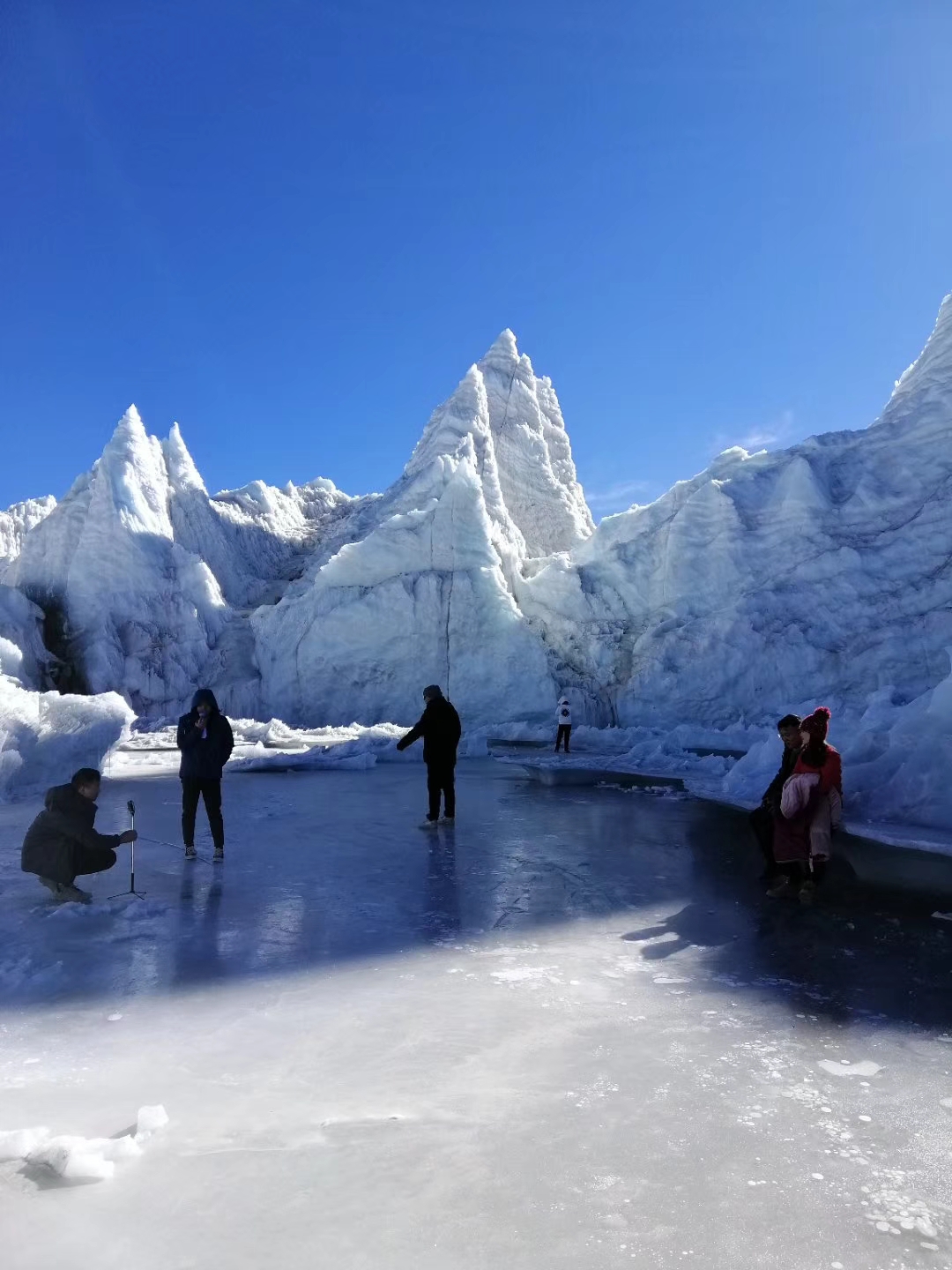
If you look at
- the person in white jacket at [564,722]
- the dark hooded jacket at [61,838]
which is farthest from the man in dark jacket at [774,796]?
the person in white jacket at [564,722]

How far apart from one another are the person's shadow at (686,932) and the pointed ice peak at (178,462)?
34.2 metres

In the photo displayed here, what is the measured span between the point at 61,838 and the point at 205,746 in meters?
1.32

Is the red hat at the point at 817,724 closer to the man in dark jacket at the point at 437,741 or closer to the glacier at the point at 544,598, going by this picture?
the man in dark jacket at the point at 437,741

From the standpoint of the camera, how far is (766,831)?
566cm

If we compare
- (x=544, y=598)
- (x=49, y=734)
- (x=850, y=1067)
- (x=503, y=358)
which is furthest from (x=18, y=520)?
(x=850, y=1067)

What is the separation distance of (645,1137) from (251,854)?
4843 millimetres

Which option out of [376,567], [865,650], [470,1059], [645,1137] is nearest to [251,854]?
[470,1059]

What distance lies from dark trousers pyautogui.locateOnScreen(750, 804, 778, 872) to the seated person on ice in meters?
0.31

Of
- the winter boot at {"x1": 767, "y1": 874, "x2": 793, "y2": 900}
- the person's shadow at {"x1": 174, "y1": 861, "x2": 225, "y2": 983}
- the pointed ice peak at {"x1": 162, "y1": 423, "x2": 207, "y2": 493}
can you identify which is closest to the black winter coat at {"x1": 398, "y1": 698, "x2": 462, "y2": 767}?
the person's shadow at {"x1": 174, "y1": 861, "x2": 225, "y2": 983}

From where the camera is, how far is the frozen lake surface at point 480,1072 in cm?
195

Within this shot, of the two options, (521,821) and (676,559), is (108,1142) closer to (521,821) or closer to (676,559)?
(521,821)

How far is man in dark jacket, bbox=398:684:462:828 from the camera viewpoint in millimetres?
7781

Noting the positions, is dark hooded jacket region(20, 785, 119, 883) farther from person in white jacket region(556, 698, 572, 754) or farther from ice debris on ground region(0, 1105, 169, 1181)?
person in white jacket region(556, 698, 572, 754)

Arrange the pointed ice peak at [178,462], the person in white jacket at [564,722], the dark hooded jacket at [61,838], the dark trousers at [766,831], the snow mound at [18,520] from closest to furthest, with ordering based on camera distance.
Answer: the dark hooded jacket at [61,838] → the dark trousers at [766,831] → the person in white jacket at [564,722] → the pointed ice peak at [178,462] → the snow mound at [18,520]
